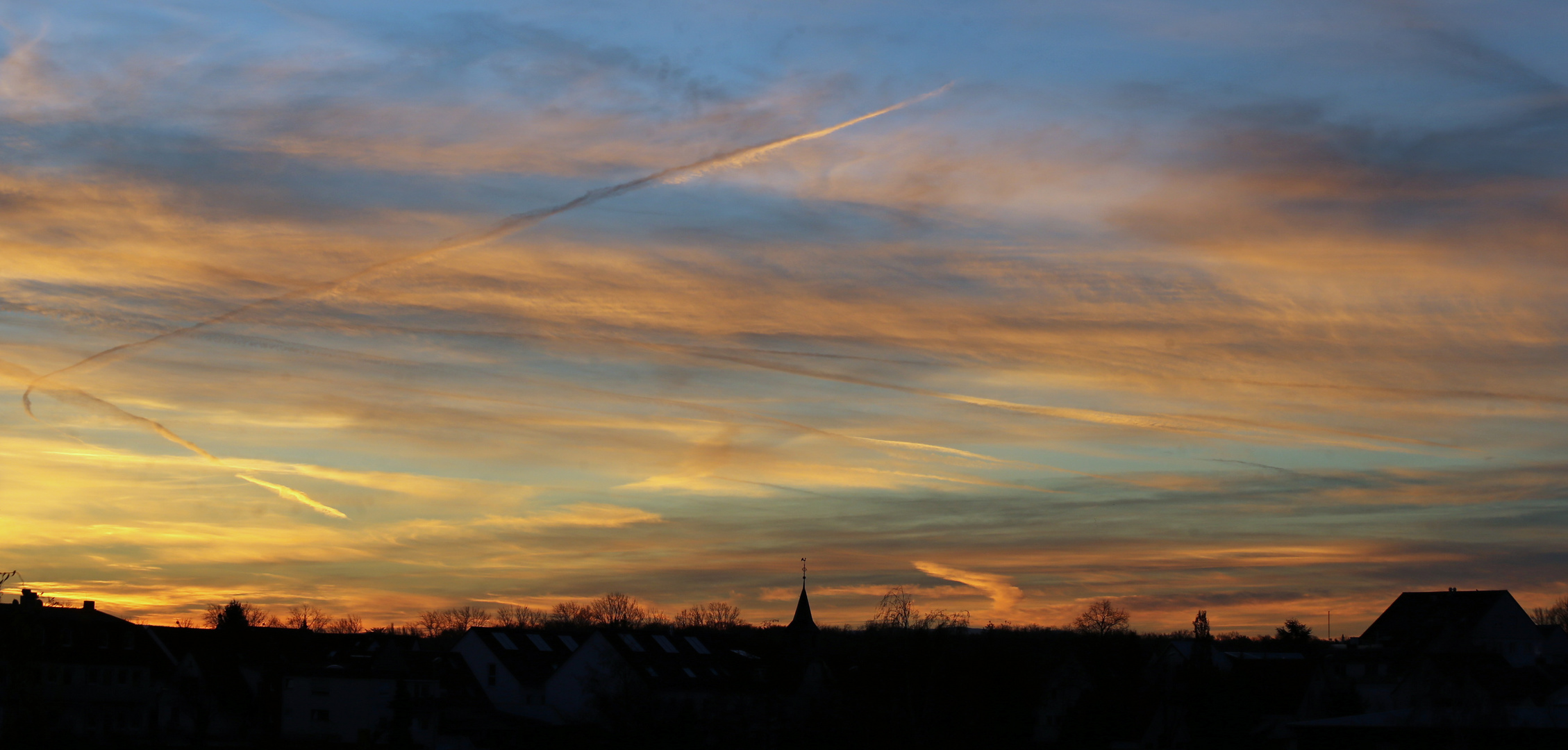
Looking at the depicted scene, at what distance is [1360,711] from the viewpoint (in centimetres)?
9775

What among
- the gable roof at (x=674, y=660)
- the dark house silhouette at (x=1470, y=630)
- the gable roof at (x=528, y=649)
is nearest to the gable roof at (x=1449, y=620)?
the dark house silhouette at (x=1470, y=630)

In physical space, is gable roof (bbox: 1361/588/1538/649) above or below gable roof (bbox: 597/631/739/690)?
above

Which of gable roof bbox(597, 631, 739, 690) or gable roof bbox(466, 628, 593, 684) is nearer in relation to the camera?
gable roof bbox(597, 631, 739, 690)

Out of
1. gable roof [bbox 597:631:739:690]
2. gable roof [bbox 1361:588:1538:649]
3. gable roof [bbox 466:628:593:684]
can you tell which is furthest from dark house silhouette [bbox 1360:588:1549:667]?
gable roof [bbox 466:628:593:684]

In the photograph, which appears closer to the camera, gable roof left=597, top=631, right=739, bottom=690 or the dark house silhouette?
gable roof left=597, top=631, right=739, bottom=690

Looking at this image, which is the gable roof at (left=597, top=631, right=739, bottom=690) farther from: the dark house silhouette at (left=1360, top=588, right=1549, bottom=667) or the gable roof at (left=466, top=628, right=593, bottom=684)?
the dark house silhouette at (left=1360, top=588, right=1549, bottom=667)

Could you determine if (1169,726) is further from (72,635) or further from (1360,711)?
(72,635)

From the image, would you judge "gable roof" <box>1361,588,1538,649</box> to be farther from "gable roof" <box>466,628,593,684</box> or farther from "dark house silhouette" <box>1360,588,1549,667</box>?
"gable roof" <box>466,628,593,684</box>

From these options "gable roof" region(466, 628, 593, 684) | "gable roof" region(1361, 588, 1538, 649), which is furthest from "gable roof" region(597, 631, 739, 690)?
"gable roof" region(1361, 588, 1538, 649)

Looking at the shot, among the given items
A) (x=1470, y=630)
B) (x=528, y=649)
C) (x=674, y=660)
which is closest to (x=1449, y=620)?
(x=1470, y=630)

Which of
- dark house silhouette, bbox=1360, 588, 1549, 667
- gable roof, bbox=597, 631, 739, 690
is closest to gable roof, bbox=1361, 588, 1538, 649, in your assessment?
dark house silhouette, bbox=1360, 588, 1549, 667

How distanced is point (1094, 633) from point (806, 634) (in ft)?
119

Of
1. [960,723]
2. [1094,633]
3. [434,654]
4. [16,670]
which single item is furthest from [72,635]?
[1094,633]

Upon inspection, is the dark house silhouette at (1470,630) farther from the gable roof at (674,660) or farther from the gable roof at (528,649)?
the gable roof at (528,649)
